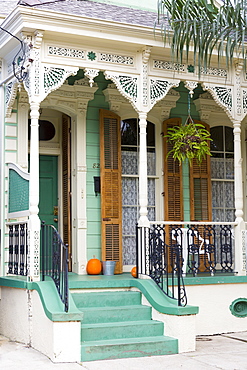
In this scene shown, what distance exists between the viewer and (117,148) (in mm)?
10148

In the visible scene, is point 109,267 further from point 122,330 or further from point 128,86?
point 128,86

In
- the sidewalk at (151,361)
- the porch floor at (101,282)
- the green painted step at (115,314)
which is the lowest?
the sidewalk at (151,361)

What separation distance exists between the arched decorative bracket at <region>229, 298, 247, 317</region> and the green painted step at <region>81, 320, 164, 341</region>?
1862 mm

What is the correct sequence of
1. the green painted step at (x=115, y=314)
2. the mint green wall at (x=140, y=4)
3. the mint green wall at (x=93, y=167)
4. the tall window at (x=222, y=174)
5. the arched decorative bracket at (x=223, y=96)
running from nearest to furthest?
1. the green painted step at (x=115, y=314)
2. the arched decorative bracket at (x=223, y=96)
3. the mint green wall at (x=93, y=167)
4. the mint green wall at (x=140, y=4)
5. the tall window at (x=222, y=174)

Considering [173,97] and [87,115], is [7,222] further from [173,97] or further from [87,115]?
[173,97]

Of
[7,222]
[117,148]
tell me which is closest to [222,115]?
[117,148]

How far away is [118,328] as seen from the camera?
290 inches

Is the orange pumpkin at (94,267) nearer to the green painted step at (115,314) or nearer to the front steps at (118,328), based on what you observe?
the front steps at (118,328)

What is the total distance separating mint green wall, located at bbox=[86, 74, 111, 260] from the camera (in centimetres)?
997

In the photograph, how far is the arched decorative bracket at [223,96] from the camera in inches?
374

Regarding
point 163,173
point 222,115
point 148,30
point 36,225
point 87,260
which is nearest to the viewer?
point 36,225

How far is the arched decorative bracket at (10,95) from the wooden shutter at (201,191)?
3636 mm

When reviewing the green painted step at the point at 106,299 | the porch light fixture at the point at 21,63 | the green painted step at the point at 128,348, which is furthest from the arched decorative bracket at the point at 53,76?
the green painted step at the point at 128,348

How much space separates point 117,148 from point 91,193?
929mm
